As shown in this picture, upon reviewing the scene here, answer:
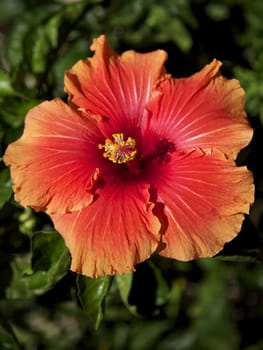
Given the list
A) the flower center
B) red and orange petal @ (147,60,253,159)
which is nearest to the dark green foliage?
red and orange petal @ (147,60,253,159)

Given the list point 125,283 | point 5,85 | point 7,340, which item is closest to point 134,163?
point 125,283

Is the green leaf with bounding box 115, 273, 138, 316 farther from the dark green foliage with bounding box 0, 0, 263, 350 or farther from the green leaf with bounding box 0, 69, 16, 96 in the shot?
the green leaf with bounding box 0, 69, 16, 96

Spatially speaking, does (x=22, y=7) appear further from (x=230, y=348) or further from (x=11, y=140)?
(x=230, y=348)

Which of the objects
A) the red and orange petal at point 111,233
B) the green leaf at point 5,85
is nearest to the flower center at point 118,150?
the red and orange petal at point 111,233

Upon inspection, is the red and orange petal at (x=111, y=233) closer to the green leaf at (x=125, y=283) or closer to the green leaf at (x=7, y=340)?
the green leaf at (x=125, y=283)

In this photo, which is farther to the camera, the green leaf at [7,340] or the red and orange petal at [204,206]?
the green leaf at [7,340]

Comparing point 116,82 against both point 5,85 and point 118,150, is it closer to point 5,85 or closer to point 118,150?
point 118,150
